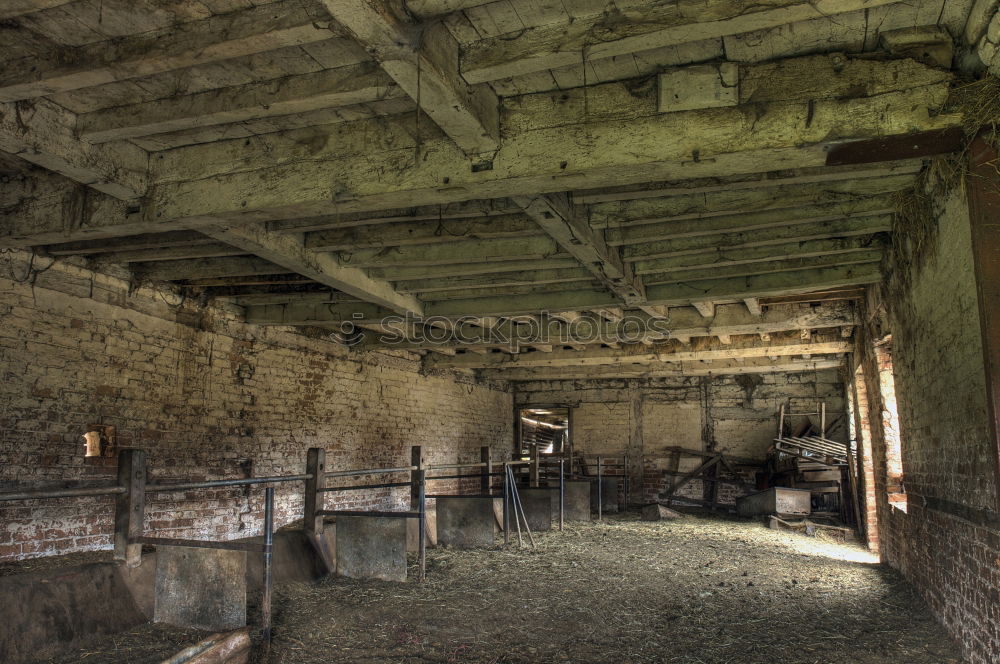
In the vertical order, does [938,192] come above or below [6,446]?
above

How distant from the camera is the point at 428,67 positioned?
2.62 metres

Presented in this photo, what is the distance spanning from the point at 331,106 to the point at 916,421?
14.7 feet

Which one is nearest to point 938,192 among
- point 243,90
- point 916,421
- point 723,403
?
point 916,421

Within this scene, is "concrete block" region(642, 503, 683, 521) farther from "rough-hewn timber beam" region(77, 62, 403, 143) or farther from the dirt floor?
"rough-hewn timber beam" region(77, 62, 403, 143)

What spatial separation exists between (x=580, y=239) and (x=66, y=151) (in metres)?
2.87

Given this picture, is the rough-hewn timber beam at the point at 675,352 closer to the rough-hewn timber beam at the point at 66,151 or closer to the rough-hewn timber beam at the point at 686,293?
the rough-hewn timber beam at the point at 686,293

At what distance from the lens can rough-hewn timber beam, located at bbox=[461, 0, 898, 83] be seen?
8.28 feet

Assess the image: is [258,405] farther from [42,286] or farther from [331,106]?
[331,106]

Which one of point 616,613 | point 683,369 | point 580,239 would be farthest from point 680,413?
point 580,239

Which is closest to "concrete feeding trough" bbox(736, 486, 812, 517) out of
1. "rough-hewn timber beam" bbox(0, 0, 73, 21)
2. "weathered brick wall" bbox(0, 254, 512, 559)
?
"weathered brick wall" bbox(0, 254, 512, 559)

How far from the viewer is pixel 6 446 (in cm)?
481

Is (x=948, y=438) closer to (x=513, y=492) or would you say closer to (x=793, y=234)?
(x=793, y=234)

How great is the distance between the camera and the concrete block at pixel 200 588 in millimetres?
3820

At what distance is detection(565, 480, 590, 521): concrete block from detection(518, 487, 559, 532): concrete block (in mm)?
1347
